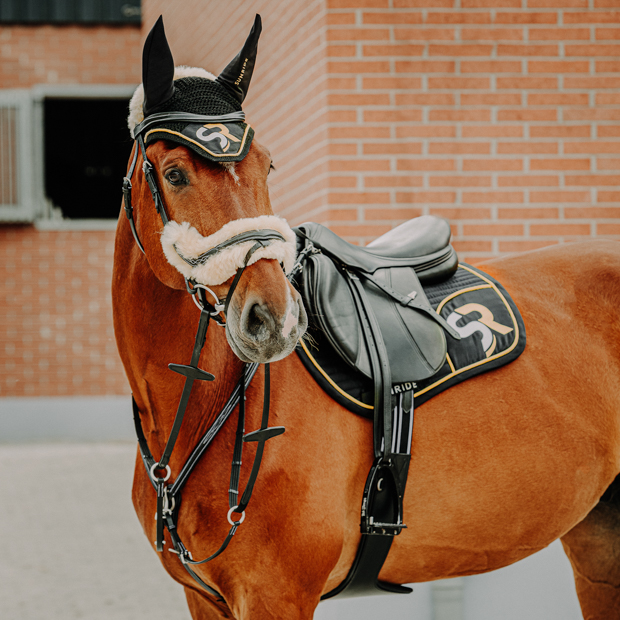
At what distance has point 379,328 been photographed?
2123mm

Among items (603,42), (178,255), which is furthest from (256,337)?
(603,42)

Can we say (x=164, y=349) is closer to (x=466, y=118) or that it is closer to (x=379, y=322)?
(x=379, y=322)

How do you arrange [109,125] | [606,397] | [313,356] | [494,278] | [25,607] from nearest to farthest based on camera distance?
[313,356] < [606,397] < [494,278] < [25,607] < [109,125]

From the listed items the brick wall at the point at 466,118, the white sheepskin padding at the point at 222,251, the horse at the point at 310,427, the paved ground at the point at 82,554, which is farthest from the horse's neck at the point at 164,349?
the brick wall at the point at 466,118

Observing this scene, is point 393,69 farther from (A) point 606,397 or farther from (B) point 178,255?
(B) point 178,255

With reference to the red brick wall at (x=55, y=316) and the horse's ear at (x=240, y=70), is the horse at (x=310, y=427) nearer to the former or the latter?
the horse's ear at (x=240, y=70)

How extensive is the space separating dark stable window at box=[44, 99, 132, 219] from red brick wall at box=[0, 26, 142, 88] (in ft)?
1.31

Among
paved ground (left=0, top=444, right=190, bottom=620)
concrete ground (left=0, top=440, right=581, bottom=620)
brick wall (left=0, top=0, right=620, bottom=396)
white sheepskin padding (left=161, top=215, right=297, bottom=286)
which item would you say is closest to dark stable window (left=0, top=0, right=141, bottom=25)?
concrete ground (left=0, top=440, right=581, bottom=620)

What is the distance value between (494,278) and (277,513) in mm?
1217

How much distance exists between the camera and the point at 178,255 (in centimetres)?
171

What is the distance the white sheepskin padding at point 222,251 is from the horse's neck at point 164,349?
0.26 metres

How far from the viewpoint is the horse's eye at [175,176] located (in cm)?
175

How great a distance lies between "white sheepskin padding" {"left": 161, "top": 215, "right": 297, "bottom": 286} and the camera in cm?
162

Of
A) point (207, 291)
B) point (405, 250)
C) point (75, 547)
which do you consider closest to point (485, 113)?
point (405, 250)
